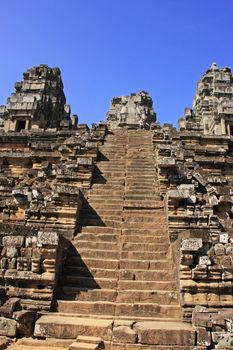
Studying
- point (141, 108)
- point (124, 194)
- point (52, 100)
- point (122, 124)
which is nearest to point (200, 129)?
point (122, 124)

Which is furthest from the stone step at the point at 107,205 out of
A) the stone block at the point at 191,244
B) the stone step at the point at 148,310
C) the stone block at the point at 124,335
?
the stone block at the point at 124,335

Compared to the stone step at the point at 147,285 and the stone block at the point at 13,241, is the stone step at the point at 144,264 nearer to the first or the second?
the stone step at the point at 147,285

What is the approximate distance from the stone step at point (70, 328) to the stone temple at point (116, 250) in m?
0.02

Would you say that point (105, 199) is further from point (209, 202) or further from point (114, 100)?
point (114, 100)

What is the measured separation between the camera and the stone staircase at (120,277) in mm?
5609

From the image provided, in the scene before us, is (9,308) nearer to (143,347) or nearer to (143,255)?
(143,347)

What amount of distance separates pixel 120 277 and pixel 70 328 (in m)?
1.97

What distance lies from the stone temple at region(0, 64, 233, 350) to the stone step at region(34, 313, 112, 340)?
17 millimetres

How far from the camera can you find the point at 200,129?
967 inches

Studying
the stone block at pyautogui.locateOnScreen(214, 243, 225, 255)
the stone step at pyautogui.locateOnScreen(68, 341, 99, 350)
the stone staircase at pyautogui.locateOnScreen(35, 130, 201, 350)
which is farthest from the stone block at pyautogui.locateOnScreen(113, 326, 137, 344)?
the stone block at pyautogui.locateOnScreen(214, 243, 225, 255)

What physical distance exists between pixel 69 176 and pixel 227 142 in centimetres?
968

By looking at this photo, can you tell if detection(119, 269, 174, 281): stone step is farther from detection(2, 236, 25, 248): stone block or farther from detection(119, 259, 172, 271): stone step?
detection(2, 236, 25, 248): stone block

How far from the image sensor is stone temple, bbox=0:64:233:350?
18.5 feet

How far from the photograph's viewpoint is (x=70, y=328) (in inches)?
222
